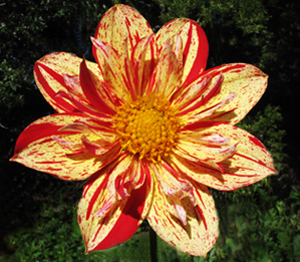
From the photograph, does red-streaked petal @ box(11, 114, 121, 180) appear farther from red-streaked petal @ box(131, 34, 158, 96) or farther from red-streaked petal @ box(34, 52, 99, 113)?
red-streaked petal @ box(131, 34, 158, 96)

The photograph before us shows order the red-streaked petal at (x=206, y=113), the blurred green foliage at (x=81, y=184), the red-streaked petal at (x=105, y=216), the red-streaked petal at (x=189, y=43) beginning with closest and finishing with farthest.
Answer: the red-streaked petal at (x=105, y=216)
the red-streaked petal at (x=206, y=113)
the red-streaked petal at (x=189, y=43)
the blurred green foliage at (x=81, y=184)

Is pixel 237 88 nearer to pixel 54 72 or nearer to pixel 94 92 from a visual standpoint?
pixel 94 92

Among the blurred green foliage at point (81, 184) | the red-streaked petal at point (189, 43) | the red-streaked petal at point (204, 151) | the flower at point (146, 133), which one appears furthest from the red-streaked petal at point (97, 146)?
the blurred green foliage at point (81, 184)

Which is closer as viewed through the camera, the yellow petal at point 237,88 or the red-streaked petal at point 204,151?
the red-streaked petal at point 204,151

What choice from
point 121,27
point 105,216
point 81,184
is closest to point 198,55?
point 121,27

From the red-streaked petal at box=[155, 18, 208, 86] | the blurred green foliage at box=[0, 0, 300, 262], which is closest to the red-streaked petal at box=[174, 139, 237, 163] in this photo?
the red-streaked petal at box=[155, 18, 208, 86]

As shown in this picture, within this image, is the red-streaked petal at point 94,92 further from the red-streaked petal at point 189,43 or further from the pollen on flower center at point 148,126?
the red-streaked petal at point 189,43

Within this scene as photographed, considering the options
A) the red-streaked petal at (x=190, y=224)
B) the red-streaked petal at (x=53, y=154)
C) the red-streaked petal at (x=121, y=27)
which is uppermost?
the red-streaked petal at (x=121, y=27)

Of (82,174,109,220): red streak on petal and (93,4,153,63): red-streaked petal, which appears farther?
(93,4,153,63): red-streaked petal
